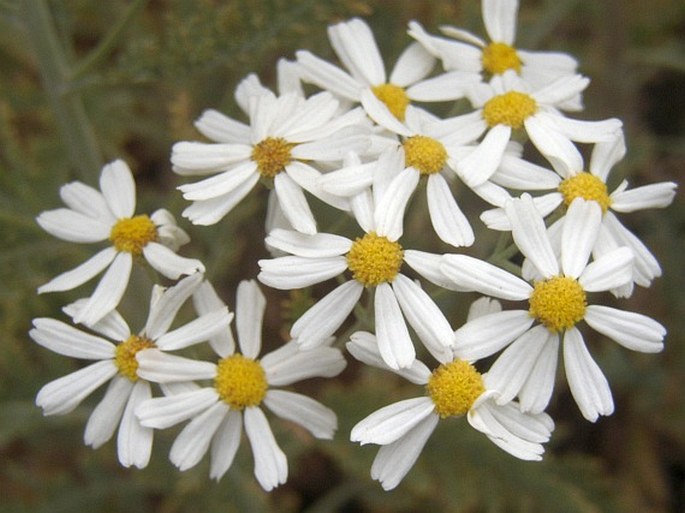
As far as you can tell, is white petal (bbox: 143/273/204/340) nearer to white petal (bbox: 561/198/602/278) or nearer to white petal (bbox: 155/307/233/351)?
white petal (bbox: 155/307/233/351)

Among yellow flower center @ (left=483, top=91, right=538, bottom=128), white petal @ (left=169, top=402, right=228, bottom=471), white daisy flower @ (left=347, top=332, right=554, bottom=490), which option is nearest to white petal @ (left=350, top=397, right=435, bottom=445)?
white daisy flower @ (left=347, top=332, right=554, bottom=490)

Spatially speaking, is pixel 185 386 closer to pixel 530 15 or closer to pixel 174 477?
pixel 174 477

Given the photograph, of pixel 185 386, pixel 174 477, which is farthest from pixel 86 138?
pixel 174 477

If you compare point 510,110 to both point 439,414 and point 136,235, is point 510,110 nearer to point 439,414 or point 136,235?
point 439,414

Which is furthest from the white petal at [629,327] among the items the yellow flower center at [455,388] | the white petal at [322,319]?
the white petal at [322,319]

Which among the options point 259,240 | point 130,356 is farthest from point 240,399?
point 259,240

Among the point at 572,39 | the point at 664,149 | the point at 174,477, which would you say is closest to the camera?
the point at 174,477
